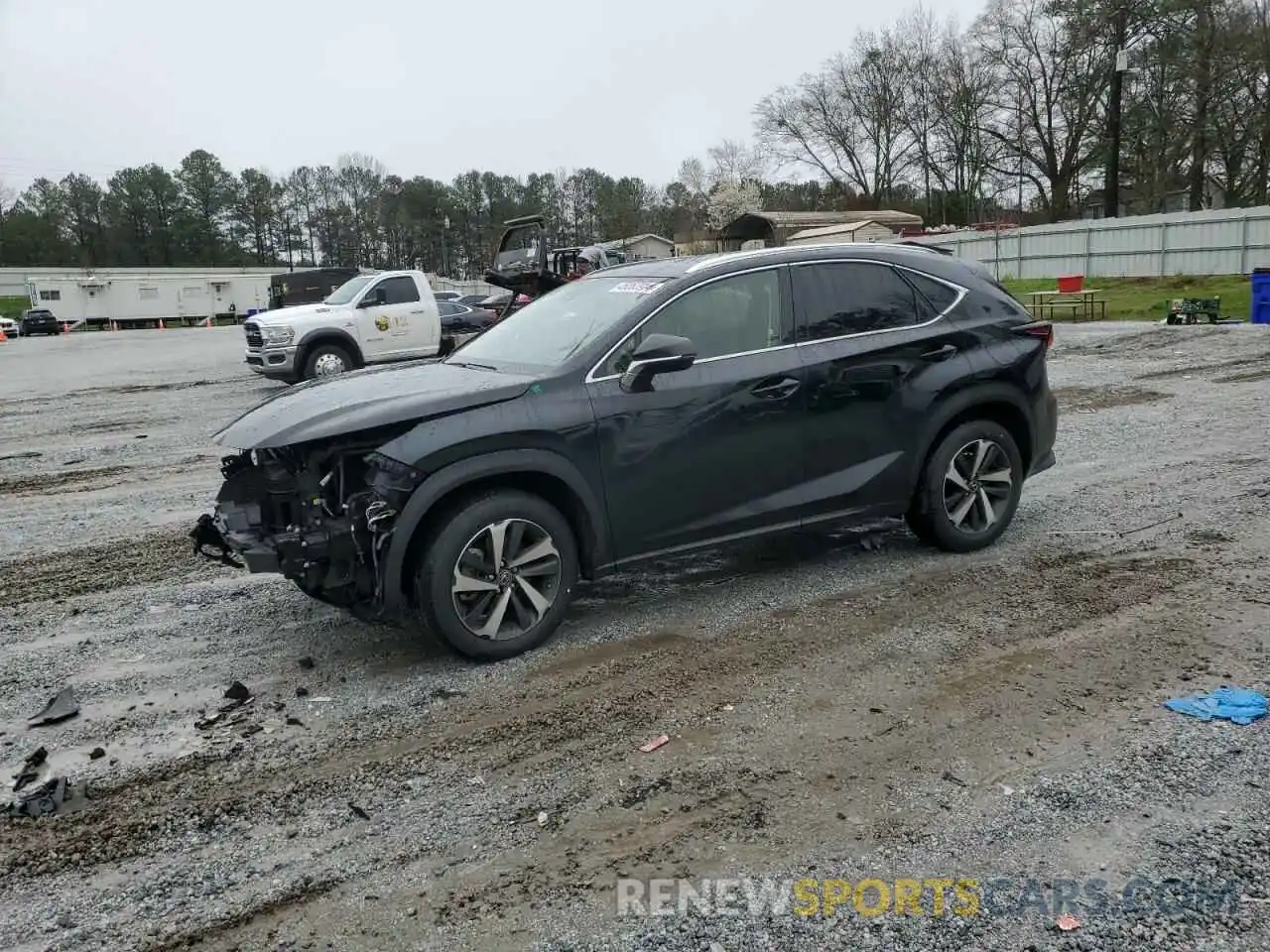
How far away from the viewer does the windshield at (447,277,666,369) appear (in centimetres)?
491

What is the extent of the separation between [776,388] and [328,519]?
232cm

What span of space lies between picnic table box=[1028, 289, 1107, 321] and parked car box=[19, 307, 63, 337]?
47.8 meters

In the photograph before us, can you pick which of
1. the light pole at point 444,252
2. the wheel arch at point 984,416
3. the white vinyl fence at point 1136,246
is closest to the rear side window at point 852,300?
the wheel arch at point 984,416

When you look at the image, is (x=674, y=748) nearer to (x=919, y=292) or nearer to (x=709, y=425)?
(x=709, y=425)

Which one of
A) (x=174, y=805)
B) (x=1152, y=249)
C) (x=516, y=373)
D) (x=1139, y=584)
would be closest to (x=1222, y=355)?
(x=1139, y=584)

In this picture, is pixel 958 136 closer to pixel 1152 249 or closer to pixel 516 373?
pixel 1152 249

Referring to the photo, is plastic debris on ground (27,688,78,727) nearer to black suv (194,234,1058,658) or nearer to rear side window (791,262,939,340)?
black suv (194,234,1058,658)

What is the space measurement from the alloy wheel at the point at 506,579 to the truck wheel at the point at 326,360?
480 inches

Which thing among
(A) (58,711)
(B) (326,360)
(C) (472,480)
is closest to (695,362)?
(C) (472,480)

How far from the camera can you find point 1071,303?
23469 millimetres

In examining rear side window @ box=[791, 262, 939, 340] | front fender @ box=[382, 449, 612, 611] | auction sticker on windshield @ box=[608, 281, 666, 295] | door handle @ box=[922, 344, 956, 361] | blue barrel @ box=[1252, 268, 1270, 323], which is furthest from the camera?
blue barrel @ box=[1252, 268, 1270, 323]

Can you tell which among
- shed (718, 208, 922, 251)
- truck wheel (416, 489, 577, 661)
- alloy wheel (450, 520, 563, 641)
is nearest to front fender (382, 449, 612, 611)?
truck wheel (416, 489, 577, 661)

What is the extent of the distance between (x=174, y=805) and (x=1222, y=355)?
15.4 m

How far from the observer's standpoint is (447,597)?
4242 millimetres
